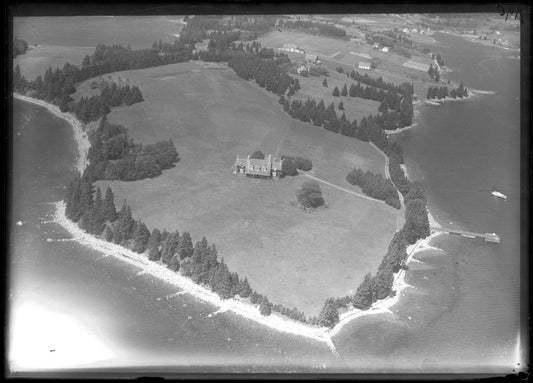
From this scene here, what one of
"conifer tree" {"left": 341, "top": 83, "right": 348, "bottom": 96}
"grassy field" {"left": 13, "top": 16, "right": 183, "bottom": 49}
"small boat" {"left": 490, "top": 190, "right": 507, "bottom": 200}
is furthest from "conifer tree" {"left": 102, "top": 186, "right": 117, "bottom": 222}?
"small boat" {"left": 490, "top": 190, "right": 507, "bottom": 200}

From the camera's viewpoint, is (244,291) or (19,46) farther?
(19,46)

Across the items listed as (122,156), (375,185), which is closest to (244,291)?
(375,185)

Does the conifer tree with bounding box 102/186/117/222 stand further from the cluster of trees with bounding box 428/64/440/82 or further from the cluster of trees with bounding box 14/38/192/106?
the cluster of trees with bounding box 428/64/440/82

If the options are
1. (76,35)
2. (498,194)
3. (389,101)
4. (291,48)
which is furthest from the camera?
(389,101)

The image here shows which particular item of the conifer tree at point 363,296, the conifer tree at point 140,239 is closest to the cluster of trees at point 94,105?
the conifer tree at point 140,239

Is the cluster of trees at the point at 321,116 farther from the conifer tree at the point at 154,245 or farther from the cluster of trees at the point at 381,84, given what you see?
the conifer tree at the point at 154,245

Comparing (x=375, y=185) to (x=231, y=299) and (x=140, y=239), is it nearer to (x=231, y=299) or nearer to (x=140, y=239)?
(x=231, y=299)
